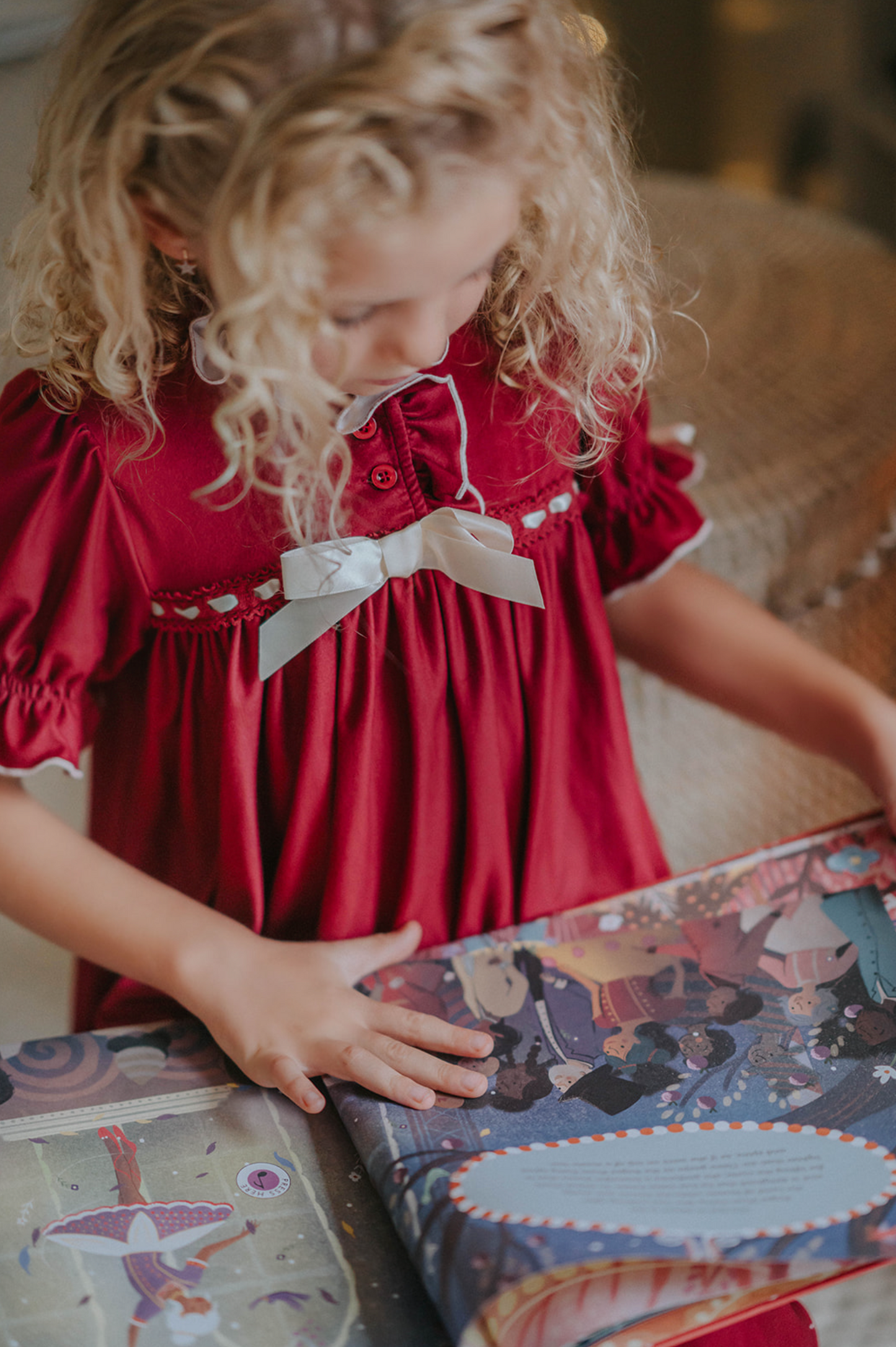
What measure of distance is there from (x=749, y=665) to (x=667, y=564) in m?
0.08

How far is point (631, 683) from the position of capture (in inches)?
43.6

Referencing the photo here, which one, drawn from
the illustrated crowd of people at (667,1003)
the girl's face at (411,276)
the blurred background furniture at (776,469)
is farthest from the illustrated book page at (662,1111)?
the blurred background furniture at (776,469)

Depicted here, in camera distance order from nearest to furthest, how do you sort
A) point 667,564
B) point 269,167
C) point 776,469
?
point 269,167
point 667,564
point 776,469

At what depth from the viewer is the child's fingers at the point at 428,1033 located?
19.2 inches

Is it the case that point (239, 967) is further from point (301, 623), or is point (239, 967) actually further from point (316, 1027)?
point (301, 623)

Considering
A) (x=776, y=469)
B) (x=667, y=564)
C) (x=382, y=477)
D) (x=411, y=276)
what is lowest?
(x=776, y=469)

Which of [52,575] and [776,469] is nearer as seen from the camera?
[52,575]

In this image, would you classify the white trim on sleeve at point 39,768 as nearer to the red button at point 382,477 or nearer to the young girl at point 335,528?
the young girl at point 335,528

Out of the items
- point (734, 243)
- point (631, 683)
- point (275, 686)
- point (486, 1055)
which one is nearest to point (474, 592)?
point (275, 686)

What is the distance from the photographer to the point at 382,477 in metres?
0.53

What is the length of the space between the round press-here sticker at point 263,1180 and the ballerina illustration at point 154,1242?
1 cm

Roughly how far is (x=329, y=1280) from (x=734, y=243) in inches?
44.0

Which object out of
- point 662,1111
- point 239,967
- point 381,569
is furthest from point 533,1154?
point 381,569

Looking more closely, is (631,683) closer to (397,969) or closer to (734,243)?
(734,243)
